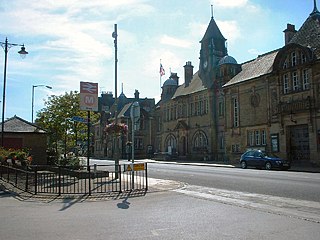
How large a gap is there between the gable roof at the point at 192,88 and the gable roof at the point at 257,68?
343 inches

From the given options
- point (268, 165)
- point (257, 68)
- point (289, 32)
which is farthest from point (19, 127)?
point (289, 32)

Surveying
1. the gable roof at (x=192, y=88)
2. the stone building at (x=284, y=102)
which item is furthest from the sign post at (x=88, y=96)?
the gable roof at (x=192, y=88)

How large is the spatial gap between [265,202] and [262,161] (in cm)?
1813

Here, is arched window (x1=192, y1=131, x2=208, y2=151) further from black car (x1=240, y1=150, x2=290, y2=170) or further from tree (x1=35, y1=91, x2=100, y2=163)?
tree (x1=35, y1=91, x2=100, y2=163)

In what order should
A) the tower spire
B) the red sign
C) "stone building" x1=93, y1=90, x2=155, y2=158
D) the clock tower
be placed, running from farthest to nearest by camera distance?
1. "stone building" x1=93, y1=90, x2=155, y2=158
2. the clock tower
3. the tower spire
4. the red sign

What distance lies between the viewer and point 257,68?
40.3 meters

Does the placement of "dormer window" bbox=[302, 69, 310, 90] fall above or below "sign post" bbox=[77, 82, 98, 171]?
above

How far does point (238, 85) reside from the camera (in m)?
40.5

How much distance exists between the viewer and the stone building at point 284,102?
103 ft

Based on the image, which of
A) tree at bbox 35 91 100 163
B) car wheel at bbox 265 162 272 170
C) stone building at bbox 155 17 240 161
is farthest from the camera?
stone building at bbox 155 17 240 161

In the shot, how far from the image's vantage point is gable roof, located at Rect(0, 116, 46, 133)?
28.0 m

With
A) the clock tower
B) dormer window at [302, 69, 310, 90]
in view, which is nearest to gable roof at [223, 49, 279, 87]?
dormer window at [302, 69, 310, 90]

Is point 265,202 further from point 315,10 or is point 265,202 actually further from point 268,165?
point 315,10

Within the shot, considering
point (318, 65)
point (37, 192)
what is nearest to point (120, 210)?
point (37, 192)
